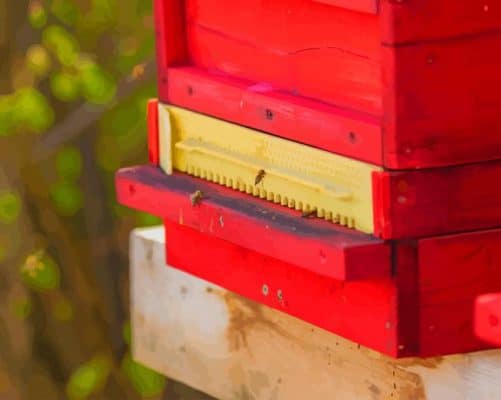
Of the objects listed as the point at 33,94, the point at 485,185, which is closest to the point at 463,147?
the point at 485,185

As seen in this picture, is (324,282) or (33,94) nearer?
(324,282)

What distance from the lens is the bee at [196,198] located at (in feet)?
8.94

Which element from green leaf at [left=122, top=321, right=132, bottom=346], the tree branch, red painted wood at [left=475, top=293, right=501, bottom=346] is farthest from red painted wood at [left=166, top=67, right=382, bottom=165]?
green leaf at [left=122, top=321, right=132, bottom=346]

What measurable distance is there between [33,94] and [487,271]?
8.93 feet

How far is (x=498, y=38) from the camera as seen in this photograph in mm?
2355

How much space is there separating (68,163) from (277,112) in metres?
2.65

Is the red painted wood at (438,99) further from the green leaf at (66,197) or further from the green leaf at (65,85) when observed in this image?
the green leaf at (66,197)

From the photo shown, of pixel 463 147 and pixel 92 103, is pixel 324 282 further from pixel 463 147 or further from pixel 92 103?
pixel 92 103

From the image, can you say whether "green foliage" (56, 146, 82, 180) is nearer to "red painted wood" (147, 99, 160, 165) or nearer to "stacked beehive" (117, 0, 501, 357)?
"red painted wood" (147, 99, 160, 165)

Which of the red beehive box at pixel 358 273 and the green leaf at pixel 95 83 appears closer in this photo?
the red beehive box at pixel 358 273

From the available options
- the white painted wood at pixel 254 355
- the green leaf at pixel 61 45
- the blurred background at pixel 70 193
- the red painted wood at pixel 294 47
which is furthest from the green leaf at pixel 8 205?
the red painted wood at pixel 294 47

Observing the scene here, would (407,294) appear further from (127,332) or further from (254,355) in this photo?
(127,332)

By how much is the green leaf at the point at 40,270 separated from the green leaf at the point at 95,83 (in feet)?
1.58

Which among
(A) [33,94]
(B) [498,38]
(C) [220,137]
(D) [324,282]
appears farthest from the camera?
(A) [33,94]
